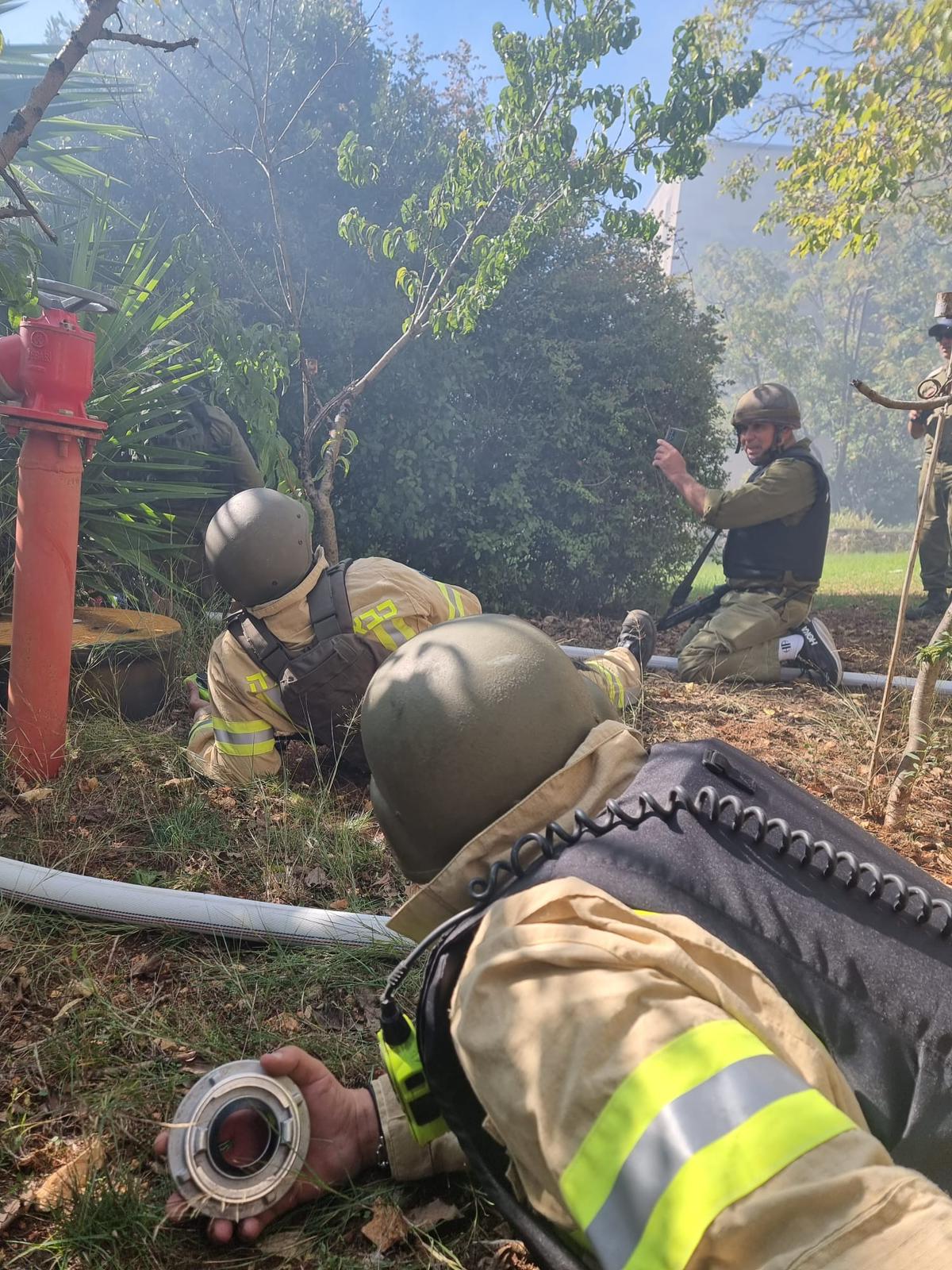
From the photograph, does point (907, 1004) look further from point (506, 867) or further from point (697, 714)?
point (697, 714)

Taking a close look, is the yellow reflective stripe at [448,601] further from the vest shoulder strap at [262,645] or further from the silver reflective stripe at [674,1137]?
the silver reflective stripe at [674,1137]

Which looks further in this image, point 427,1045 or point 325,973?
point 325,973

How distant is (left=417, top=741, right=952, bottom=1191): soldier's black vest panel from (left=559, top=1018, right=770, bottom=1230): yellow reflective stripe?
8.6 inches

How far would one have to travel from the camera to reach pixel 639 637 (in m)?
4.45

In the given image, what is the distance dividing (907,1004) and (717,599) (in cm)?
490

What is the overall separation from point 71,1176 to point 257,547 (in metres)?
1.99

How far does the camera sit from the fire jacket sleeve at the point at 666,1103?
76 centimetres

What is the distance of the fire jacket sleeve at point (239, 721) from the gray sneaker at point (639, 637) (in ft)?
6.42

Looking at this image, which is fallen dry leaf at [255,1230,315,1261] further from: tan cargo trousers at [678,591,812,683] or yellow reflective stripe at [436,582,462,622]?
tan cargo trousers at [678,591,812,683]

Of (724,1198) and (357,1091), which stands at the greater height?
(724,1198)

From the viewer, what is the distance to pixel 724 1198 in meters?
0.77

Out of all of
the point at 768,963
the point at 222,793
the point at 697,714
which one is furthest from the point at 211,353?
the point at 768,963

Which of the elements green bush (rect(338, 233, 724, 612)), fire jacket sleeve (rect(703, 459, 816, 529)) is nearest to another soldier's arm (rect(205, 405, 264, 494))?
green bush (rect(338, 233, 724, 612))

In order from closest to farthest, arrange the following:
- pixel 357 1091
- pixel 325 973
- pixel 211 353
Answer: pixel 357 1091 < pixel 325 973 < pixel 211 353
